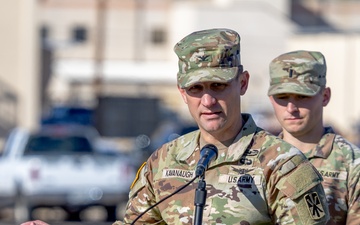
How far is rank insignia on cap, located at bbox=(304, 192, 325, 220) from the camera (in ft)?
14.1

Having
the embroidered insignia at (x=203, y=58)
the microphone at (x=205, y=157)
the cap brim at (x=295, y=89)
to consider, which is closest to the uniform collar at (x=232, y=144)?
the microphone at (x=205, y=157)

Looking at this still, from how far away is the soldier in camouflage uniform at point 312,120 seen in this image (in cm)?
604

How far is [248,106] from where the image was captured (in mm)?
63938

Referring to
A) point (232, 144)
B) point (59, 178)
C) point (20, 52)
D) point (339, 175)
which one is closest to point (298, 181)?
point (232, 144)

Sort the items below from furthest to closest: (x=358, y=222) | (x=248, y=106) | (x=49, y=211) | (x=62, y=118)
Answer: (x=248, y=106)
(x=62, y=118)
(x=49, y=211)
(x=358, y=222)

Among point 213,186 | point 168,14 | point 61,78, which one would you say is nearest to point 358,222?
point 213,186

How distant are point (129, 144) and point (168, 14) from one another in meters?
47.8

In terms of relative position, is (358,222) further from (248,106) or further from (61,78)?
(61,78)

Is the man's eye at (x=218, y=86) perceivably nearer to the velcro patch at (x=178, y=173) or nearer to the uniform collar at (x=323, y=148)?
the velcro patch at (x=178, y=173)

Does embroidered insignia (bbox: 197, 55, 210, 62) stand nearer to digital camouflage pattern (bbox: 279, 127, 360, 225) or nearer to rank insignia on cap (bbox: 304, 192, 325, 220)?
rank insignia on cap (bbox: 304, 192, 325, 220)

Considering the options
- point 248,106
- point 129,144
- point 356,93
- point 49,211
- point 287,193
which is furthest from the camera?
point 248,106

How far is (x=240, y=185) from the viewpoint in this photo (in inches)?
175

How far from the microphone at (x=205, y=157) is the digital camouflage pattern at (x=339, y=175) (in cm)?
153

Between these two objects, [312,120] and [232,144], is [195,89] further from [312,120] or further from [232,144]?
[312,120]
